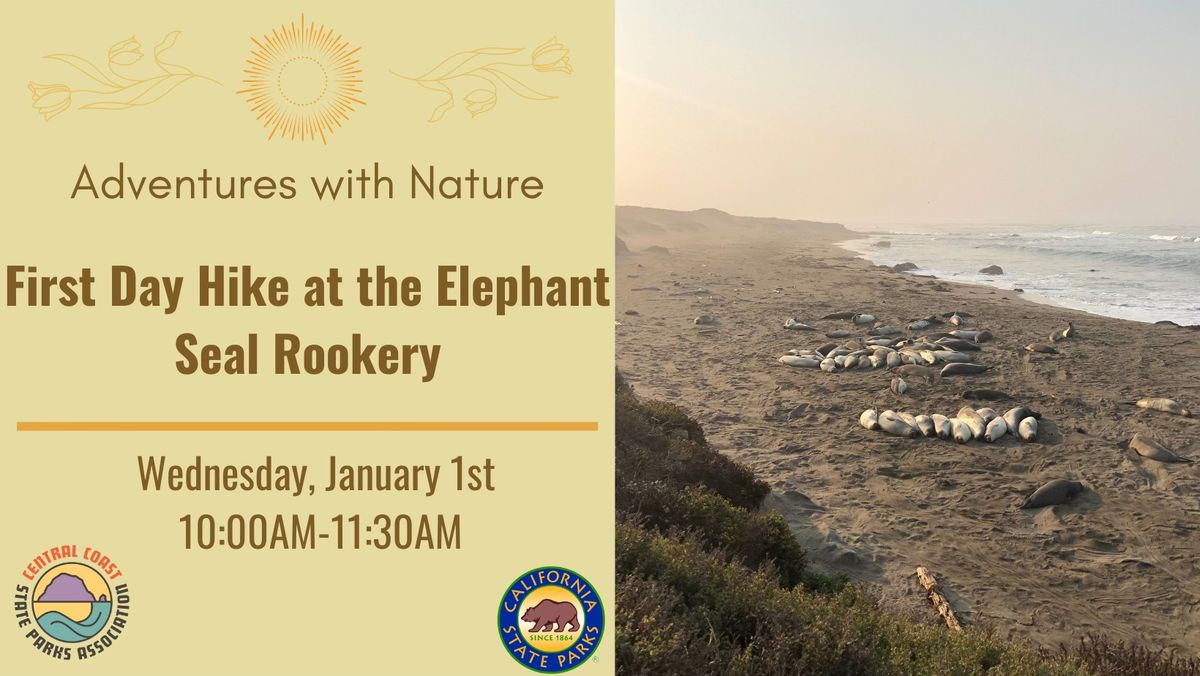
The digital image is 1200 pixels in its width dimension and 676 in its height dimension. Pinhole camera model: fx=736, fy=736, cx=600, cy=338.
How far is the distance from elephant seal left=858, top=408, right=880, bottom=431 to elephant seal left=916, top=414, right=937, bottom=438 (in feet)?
2.06

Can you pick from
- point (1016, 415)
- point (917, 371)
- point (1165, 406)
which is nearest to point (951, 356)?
point (917, 371)

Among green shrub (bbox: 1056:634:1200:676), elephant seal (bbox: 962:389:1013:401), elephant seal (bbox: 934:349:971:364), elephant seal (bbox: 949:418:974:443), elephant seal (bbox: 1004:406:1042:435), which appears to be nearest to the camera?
green shrub (bbox: 1056:634:1200:676)

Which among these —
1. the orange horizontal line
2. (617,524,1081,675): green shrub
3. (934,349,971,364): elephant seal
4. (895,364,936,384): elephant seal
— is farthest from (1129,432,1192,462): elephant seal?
the orange horizontal line

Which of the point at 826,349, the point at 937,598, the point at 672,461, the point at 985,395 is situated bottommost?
the point at 937,598

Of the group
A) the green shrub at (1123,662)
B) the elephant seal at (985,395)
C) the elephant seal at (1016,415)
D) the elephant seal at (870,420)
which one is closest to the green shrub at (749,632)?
the green shrub at (1123,662)

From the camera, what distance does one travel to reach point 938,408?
42.8 feet

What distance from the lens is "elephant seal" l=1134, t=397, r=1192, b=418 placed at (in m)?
12.4

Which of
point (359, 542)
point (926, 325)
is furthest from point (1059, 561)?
point (926, 325)

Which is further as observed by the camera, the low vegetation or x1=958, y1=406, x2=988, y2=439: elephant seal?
x1=958, y1=406, x2=988, y2=439: elephant seal

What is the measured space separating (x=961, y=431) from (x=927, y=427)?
48 centimetres

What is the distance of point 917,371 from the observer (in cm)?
1479

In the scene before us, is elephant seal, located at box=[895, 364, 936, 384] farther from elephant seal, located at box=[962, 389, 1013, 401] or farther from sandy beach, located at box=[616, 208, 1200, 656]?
elephant seal, located at box=[962, 389, 1013, 401]

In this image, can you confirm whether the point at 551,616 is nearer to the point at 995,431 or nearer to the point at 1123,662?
the point at 1123,662

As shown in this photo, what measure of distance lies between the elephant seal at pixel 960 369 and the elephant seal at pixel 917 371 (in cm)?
27
